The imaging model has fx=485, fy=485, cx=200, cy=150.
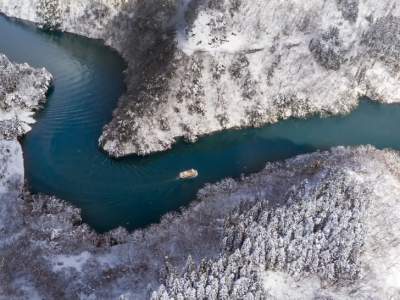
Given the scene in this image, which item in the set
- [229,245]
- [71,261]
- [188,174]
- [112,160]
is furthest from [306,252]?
[112,160]

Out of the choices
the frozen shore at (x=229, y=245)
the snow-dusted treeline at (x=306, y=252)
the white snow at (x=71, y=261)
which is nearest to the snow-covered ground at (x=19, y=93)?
the frozen shore at (x=229, y=245)

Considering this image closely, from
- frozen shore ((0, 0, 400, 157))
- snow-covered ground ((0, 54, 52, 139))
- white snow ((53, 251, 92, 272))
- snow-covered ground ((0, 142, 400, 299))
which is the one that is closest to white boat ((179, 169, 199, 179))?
snow-covered ground ((0, 142, 400, 299))

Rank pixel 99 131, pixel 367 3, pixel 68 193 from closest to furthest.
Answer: pixel 68 193
pixel 99 131
pixel 367 3

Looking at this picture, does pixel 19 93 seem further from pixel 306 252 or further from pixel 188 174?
pixel 306 252

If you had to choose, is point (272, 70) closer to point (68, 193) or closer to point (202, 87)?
point (202, 87)

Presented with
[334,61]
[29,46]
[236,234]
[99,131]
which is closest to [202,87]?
[99,131]
